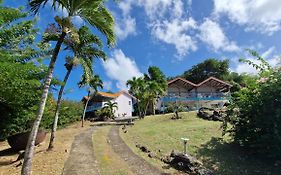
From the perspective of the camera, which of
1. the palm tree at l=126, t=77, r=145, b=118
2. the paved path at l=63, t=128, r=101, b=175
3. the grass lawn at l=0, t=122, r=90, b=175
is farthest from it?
the palm tree at l=126, t=77, r=145, b=118

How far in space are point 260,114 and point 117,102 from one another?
42.5 metres

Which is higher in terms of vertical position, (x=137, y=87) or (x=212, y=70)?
(x=212, y=70)

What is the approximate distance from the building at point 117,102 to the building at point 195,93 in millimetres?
10191

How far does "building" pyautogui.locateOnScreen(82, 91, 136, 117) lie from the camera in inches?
2046

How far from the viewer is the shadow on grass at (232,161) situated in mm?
10555

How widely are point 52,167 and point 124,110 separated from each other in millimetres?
43793

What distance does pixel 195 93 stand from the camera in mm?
47250

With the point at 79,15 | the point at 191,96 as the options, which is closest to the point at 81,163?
the point at 79,15

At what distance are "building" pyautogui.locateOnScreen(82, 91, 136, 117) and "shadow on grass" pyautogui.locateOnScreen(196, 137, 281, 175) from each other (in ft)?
127

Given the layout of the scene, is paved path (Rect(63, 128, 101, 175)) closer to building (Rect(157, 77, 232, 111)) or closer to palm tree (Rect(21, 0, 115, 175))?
palm tree (Rect(21, 0, 115, 175))

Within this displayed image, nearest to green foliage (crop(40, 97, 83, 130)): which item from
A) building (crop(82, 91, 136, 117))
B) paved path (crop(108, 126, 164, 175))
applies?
building (crop(82, 91, 136, 117))

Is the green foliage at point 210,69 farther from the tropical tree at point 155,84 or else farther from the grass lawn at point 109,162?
the grass lawn at point 109,162

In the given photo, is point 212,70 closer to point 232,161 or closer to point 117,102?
point 117,102

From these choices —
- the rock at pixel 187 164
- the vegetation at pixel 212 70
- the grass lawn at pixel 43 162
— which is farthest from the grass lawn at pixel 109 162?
the vegetation at pixel 212 70
